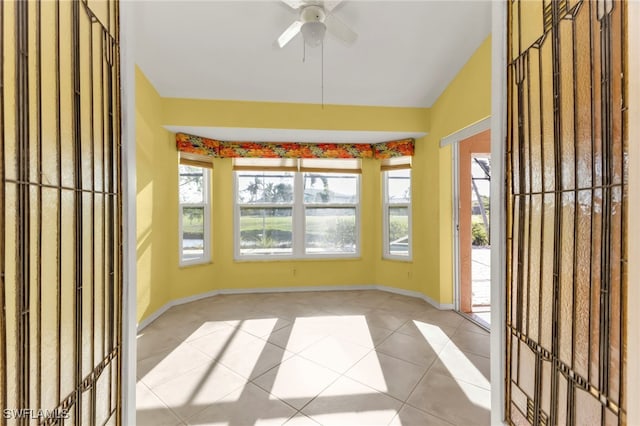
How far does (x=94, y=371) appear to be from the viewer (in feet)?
3.12

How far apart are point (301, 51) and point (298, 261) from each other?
9.10 feet

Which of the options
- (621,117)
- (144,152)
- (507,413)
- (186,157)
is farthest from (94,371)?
(186,157)

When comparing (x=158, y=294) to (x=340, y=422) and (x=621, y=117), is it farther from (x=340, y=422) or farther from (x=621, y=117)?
(x=621, y=117)

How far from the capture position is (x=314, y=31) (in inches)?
77.5

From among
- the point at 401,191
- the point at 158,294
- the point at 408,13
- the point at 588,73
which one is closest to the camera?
the point at 588,73

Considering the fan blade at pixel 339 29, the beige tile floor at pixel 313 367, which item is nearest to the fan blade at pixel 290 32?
the fan blade at pixel 339 29

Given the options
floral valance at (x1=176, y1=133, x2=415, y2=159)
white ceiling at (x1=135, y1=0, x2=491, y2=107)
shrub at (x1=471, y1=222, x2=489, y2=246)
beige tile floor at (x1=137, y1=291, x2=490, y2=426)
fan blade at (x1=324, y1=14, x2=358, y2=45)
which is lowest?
beige tile floor at (x1=137, y1=291, x2=490, y2=426)

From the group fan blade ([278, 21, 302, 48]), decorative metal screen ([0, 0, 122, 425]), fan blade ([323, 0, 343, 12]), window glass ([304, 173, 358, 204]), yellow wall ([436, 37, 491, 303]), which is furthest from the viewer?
window glass ([304, 173, 358, 204])

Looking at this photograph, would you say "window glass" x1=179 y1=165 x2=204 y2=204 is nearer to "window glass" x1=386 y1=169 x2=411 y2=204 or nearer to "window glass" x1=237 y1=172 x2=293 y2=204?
"window glass" x1=237 y1=172 x2=293 y2=204

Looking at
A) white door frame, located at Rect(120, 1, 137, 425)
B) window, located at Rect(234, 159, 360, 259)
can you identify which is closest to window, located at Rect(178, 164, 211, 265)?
window, located at Rect(234, 159, 360, 259)

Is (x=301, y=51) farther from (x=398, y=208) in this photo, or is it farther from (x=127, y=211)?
(x=398, y=208)

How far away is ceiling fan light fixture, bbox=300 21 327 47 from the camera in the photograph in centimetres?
194

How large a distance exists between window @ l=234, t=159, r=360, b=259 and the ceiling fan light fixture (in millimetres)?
2245

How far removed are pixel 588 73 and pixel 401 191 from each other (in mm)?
3318
